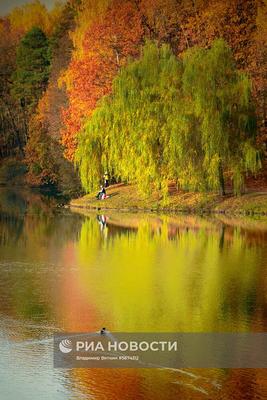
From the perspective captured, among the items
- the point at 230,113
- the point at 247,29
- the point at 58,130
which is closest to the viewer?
the point at 230,113

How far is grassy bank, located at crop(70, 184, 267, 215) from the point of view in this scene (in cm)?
3625

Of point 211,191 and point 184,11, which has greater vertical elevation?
point 184,11

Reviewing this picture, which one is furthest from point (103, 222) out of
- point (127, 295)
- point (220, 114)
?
point (127, 295)

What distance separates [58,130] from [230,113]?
19.8 meters

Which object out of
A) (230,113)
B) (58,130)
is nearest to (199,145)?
(230,113)

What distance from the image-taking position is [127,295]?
16.3 meters

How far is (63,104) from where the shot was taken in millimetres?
54531

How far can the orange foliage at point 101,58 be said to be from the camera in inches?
1837

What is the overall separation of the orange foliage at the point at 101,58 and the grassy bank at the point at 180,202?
5.44 meters

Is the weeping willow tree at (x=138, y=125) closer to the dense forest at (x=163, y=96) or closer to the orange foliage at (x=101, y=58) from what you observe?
the dense forest at (x=163, y=96)

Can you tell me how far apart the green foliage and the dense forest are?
12.6 meters

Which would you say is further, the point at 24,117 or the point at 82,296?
the point at 24,117

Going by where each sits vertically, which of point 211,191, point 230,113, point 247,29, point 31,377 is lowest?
point 31,377

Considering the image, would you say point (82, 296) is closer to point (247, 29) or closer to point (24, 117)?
point (247, 29)
